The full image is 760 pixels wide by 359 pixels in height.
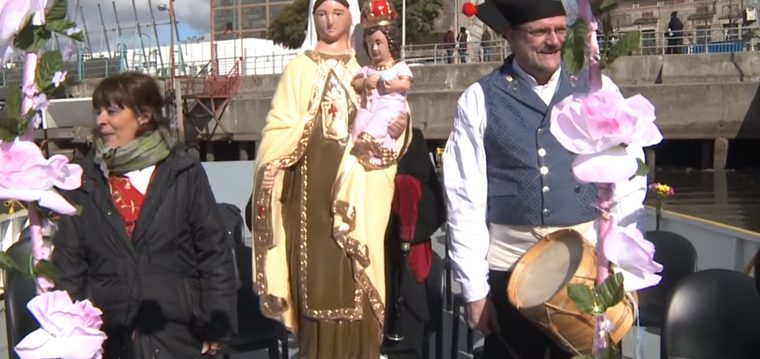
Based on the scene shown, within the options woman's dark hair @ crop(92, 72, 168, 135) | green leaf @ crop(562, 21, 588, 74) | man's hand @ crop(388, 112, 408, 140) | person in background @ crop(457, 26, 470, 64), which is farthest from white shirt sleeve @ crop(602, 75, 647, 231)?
person in background @ crop(457, 26, 470, 64)

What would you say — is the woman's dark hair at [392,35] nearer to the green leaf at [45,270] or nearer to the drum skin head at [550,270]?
the drum skin head at [550,270]

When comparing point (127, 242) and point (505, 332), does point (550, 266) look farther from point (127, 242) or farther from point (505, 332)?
point (127, 242)

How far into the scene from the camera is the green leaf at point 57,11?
7.61ft

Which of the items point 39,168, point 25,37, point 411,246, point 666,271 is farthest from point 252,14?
point 39,168

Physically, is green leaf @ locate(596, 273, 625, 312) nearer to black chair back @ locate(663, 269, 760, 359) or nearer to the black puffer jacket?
black chair back @ locate(663, 269, 760, 359)

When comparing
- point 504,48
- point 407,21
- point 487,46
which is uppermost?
point 407,21

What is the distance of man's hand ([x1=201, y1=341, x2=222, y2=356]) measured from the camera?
3.27m

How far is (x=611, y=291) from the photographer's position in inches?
82.6

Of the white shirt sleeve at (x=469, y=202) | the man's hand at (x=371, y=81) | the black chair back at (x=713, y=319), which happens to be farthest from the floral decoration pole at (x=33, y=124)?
the black chair back at (x=713, y=319)

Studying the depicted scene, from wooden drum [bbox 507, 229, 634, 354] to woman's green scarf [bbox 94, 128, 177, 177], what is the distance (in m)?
1.29

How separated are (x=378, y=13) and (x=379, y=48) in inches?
5.7

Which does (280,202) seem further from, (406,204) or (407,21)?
(407,21)

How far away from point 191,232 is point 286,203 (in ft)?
2.19

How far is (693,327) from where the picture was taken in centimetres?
337
